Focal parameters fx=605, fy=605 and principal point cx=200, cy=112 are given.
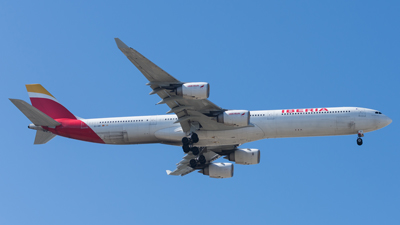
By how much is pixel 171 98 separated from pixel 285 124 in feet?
38.5

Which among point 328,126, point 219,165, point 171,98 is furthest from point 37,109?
point 328,126

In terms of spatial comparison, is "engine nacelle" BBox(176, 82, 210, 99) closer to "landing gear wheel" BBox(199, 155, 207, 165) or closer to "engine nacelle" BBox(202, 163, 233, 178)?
"landing gear wheel" BBox(199, 155, 207, 165)

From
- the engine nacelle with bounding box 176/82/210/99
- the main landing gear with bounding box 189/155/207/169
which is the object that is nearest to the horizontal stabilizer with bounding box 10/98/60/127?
the main landing gear with bounding box 189/155/207/169

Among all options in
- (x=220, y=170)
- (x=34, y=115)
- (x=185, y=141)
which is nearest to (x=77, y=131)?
(x=34, y=115)

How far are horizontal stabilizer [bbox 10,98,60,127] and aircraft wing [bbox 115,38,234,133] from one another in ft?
44.6

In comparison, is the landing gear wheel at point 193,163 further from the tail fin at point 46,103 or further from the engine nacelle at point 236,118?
the tail fin at point 46,103

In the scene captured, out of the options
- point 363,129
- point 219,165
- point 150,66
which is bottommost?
point 219,165

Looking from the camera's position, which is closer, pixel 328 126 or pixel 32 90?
pixel 328 126

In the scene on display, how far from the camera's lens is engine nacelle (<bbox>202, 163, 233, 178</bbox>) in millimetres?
66000

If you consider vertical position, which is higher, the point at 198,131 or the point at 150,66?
the point at 150,66

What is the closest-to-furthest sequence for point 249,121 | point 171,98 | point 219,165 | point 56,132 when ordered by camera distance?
point 171,98
point 249,121
point 56,132
point 219,165

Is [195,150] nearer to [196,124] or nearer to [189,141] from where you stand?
[189,141]

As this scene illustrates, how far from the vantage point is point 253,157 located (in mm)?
64125

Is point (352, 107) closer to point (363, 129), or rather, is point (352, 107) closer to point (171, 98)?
point (363, 129)
